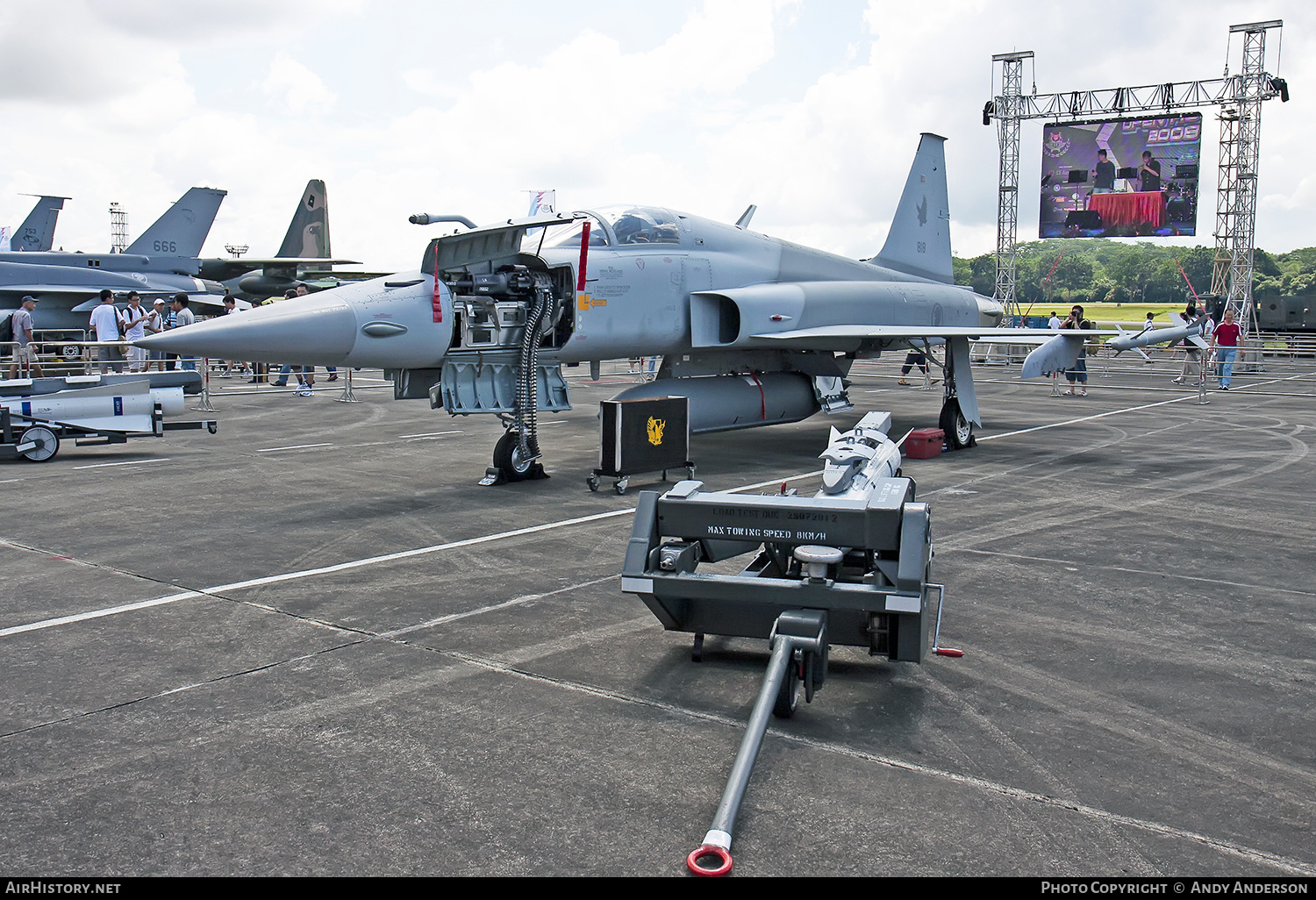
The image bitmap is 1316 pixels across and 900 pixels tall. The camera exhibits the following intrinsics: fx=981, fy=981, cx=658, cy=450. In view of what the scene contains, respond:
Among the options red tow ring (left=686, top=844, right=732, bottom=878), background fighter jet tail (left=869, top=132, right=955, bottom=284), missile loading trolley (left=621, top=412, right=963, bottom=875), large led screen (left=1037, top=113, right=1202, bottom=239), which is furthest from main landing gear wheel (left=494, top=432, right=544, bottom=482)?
large led screen (left=1037, top=113, right=1202, bottom=239)

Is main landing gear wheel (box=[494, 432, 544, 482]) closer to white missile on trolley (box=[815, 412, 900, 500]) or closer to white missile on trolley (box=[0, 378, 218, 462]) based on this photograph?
white missile on trolley (box=[0, 378, 218, 462])

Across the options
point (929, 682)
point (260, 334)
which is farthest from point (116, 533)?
point (929, 682)

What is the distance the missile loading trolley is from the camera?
4082 mm

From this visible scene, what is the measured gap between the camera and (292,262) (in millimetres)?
30297

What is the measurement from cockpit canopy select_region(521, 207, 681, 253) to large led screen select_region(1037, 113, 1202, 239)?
1487 inches

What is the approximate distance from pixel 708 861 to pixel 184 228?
3282 centimetres

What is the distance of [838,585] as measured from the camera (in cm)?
423

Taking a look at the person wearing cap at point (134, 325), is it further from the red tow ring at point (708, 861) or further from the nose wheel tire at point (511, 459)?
the red tow ring at point (708, 861)

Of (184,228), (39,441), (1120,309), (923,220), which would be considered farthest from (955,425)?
(1120,309)

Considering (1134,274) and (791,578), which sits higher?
(1134,274)

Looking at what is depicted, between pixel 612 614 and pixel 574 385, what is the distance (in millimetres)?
18227

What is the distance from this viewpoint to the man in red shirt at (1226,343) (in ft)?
73.2

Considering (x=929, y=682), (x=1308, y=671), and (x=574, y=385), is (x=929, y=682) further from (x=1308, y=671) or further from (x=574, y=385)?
(x=574, y=385)

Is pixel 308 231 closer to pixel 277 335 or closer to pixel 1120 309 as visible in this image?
pixel 277 335
